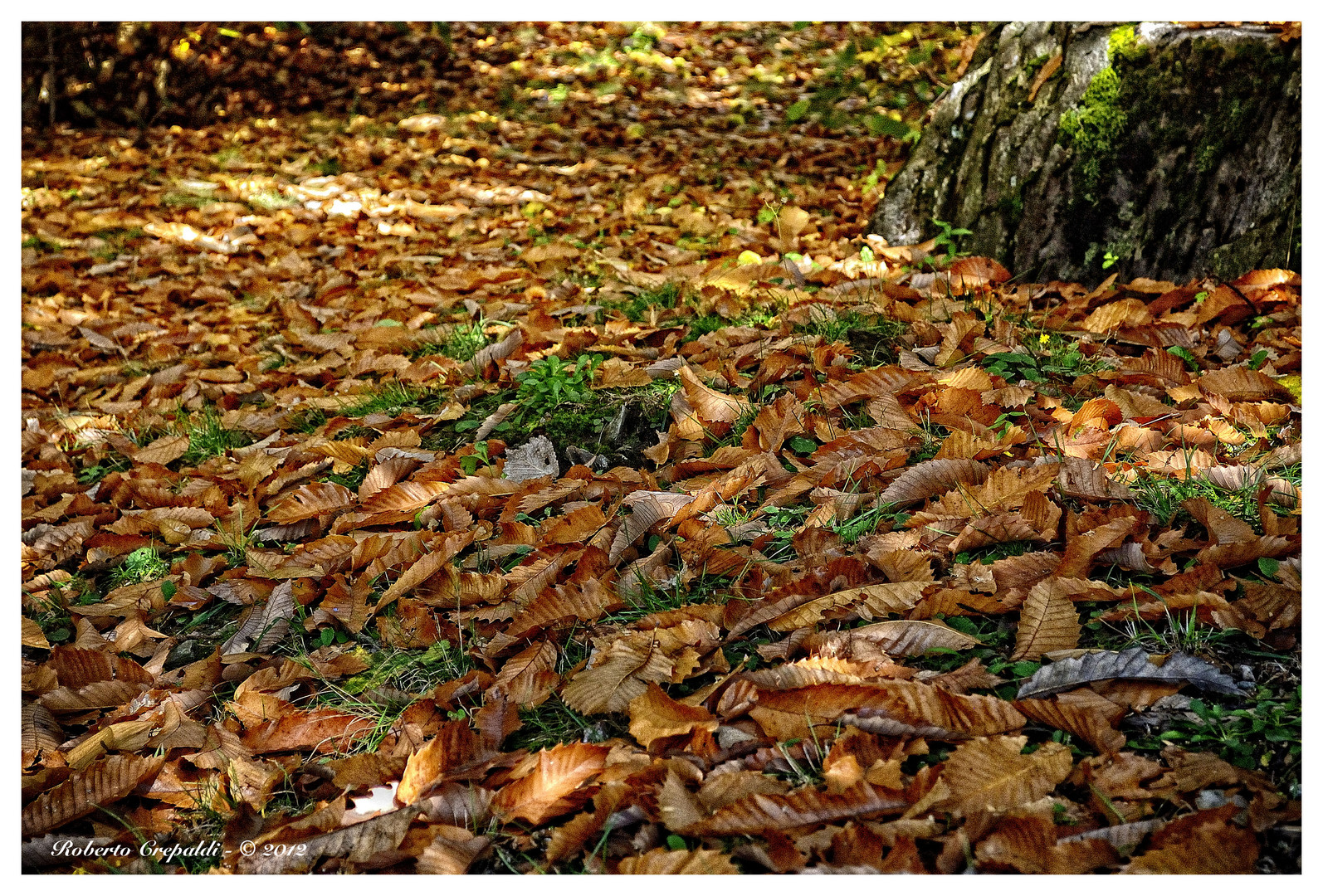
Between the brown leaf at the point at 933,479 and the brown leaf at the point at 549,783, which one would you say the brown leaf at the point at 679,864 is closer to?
the brown leaf at the point at 549,783

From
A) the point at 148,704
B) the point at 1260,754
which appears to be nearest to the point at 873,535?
the point at 1260,754

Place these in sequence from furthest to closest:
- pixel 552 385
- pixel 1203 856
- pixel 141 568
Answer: pixel 552 385
pixel 141 568
pixel 1203 856

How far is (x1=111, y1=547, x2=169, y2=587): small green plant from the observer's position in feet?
9.16

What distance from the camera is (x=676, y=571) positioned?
90.7 inches

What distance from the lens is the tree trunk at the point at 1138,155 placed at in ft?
11.5

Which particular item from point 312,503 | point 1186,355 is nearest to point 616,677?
point 312,503

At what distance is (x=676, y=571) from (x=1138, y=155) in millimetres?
2575

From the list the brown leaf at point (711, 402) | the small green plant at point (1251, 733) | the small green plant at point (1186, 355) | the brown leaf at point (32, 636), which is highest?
the small green plant at point (1186, 355)

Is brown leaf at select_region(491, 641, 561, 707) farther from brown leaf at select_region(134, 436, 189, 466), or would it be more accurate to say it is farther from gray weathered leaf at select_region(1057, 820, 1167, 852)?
brown leaf at select_region(134, 436, 189, 466)

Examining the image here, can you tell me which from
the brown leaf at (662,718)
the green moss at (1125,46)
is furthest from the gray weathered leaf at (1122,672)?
the green moss at (1125,46)

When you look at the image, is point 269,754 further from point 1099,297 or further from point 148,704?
point 1099,297

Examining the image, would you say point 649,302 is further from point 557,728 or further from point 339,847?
point 339,847

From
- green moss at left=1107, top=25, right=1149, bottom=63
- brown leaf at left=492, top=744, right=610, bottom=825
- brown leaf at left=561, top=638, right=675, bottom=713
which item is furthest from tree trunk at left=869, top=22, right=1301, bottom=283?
brown leaf at left=492, top=744, right=610, bottom=825

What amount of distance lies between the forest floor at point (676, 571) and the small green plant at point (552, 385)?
0.04 ft
